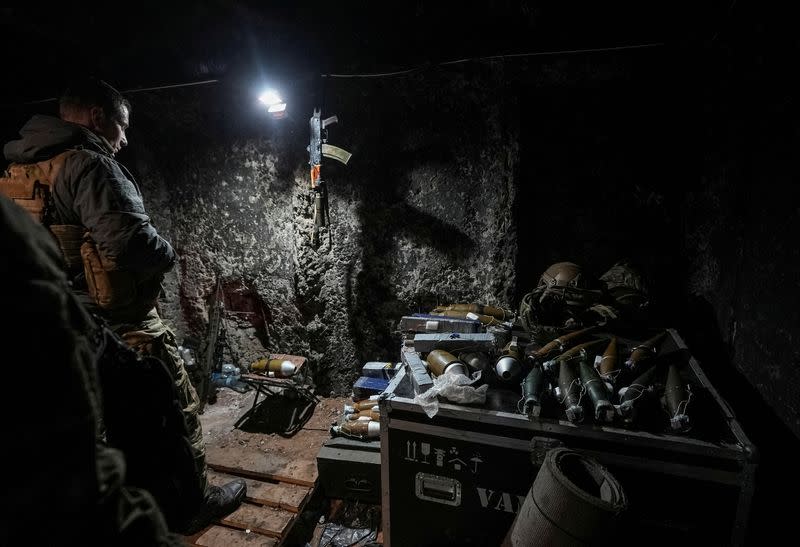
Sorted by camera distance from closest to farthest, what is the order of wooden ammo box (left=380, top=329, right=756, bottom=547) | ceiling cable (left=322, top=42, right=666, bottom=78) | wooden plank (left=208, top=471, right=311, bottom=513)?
wooden ammo box (left=380, top=329, right=756, bottom=547)
wooden plank (left=208, top=471, right=311, bottom=513)
ceiling cable (left=322, top=42, right=666, bottom=78)

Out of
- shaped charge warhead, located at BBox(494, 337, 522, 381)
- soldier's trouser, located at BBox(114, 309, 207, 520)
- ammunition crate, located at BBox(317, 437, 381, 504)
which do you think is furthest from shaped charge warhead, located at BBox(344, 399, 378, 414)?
shaped charge warhead, located at BBox(494, 337, 522, 381)

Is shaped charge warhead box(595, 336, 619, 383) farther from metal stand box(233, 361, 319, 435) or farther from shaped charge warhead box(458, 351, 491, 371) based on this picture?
metal stand box(233, 361, 319, 435)

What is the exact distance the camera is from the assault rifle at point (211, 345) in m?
4.43

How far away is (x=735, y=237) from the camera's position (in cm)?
293

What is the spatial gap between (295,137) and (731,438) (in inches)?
173

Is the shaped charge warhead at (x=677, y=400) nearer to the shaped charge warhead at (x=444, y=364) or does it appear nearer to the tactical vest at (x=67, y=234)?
the shaped charge warhead at (x=444, y=364)

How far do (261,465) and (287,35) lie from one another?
168 inches

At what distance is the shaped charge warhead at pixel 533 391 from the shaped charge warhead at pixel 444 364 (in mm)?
361

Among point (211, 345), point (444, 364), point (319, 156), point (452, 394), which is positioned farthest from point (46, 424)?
point (211, 345)

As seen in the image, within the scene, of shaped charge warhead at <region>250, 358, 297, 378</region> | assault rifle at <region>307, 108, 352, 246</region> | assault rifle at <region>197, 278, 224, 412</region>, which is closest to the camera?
assault rifle at <region>307, 108, 352, 246</region>

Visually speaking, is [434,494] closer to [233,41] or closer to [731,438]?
[731,438]

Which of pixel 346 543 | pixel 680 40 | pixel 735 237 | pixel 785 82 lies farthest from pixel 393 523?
pixel 680 40

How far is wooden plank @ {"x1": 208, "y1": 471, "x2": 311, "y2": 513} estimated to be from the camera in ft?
9.57

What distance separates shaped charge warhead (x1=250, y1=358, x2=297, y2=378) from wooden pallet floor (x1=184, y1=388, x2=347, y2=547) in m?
Answer: 0.36
